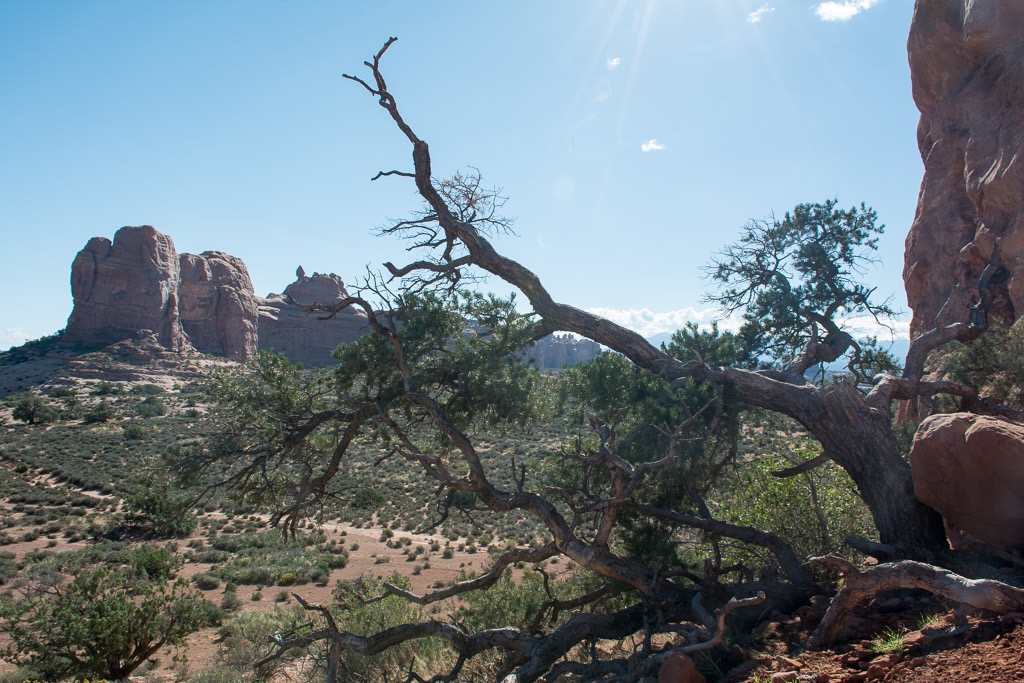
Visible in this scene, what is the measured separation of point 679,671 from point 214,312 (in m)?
88.8

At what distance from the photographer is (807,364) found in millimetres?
10094

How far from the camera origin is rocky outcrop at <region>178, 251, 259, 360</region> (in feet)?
265

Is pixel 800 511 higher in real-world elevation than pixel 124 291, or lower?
lower

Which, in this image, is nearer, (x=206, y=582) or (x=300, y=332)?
(x=206, y=582)

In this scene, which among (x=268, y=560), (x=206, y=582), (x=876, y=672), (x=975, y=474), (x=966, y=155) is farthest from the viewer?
(x=268, y=560)

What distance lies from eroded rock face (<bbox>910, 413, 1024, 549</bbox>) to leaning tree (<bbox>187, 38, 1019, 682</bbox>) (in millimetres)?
818

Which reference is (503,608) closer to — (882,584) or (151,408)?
(882,584)

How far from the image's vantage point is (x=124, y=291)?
73.6 meters

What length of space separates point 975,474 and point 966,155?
8577 mm

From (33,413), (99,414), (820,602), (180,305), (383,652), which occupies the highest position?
(180,305)

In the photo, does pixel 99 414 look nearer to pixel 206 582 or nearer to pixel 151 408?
pixel 151 408

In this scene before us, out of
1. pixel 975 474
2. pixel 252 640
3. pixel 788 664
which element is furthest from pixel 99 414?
pixel 975 474

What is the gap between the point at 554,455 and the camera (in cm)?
838

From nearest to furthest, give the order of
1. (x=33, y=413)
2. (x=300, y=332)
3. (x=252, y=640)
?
1. (x=252, y=640)
2. (x=33, y=413)
3. (x=300, y=332)
